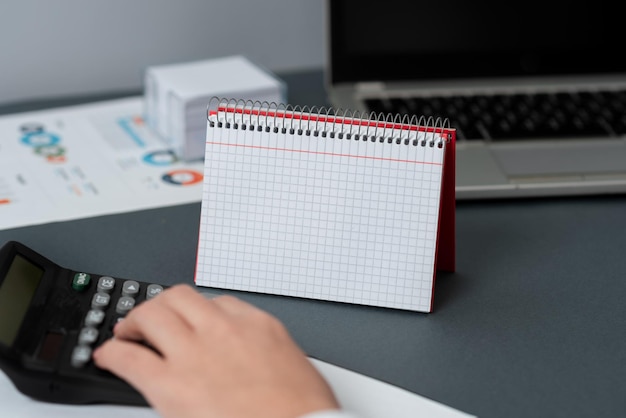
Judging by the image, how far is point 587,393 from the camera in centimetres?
56

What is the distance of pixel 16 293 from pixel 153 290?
0.10 m

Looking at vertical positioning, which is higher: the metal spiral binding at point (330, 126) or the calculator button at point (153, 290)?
the metal spiral binding at point (330, 126)

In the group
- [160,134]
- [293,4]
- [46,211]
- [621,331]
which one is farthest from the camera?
[293,4]

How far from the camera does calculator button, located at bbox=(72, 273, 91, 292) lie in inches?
23.9

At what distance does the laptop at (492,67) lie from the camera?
35.5 inches

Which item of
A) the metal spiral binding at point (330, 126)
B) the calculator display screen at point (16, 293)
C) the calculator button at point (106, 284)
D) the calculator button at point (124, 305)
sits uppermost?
the metal spiral binding at point (330, 126)

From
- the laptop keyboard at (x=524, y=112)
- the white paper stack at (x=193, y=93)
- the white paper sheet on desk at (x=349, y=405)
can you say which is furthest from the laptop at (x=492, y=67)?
the white paper sheet on desk at (x=349, y=405)

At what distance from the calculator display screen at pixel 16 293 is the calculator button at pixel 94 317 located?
42mm

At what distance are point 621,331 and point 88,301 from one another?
404 mm

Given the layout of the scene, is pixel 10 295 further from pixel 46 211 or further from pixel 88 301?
pixel 46 211

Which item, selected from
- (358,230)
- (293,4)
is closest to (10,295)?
(358,230)

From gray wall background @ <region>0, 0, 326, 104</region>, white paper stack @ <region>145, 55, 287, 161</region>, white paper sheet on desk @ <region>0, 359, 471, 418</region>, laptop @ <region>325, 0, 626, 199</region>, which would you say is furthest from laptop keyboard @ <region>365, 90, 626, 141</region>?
white paper sheet on desk @ <region>0, 359, 471, 418</region>

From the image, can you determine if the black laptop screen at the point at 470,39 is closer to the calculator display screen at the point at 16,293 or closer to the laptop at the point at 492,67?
the laptop at the point at 492,67

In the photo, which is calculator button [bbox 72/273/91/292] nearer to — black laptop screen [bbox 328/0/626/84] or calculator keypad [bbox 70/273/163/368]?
calculator keypad [bbox 70/273/163/368]
